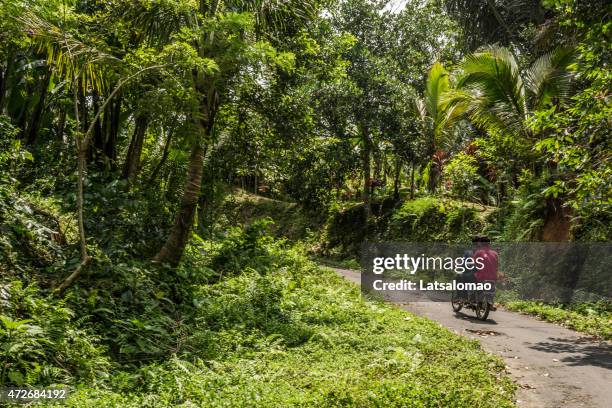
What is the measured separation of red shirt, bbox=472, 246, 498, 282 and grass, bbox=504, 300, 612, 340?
5.82 feet

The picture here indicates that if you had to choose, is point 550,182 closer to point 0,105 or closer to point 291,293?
point 291,293

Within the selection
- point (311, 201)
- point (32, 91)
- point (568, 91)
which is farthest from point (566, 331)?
point (311, 201)

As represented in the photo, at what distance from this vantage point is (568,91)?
43.8 feet

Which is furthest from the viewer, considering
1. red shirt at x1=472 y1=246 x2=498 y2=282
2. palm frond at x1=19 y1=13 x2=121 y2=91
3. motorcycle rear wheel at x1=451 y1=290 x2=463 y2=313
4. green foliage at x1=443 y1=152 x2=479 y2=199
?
green foliage at x1=443 y1=152 x2=479 y2=199

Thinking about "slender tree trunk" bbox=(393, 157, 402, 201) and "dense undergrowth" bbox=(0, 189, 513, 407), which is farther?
"slender tree trunk" bbox=(393, 157, 402, 201)

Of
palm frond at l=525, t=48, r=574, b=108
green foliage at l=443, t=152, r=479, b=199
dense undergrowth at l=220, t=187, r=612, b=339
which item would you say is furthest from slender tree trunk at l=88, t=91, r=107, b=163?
green foliage at l=443, t=152, r=479, b=199

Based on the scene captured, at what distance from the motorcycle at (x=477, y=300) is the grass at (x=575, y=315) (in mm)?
1418

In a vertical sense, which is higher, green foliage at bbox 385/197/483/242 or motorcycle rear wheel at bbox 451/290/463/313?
green foliage at bbox 385/197/483/242

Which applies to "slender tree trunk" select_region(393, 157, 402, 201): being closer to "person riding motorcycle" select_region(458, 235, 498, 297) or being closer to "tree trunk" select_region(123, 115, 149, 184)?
"person riding motorcycle" select_region(458, 235, 498, 297)

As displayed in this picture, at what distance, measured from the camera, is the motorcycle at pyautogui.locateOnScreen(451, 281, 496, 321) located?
1084 cm

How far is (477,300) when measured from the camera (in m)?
11.0

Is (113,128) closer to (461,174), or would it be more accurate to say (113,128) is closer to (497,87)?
(497,87)

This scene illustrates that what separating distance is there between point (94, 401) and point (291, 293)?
6.04 meters

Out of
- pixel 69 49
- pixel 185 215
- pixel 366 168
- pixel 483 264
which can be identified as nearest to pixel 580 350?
pixel 483 264
